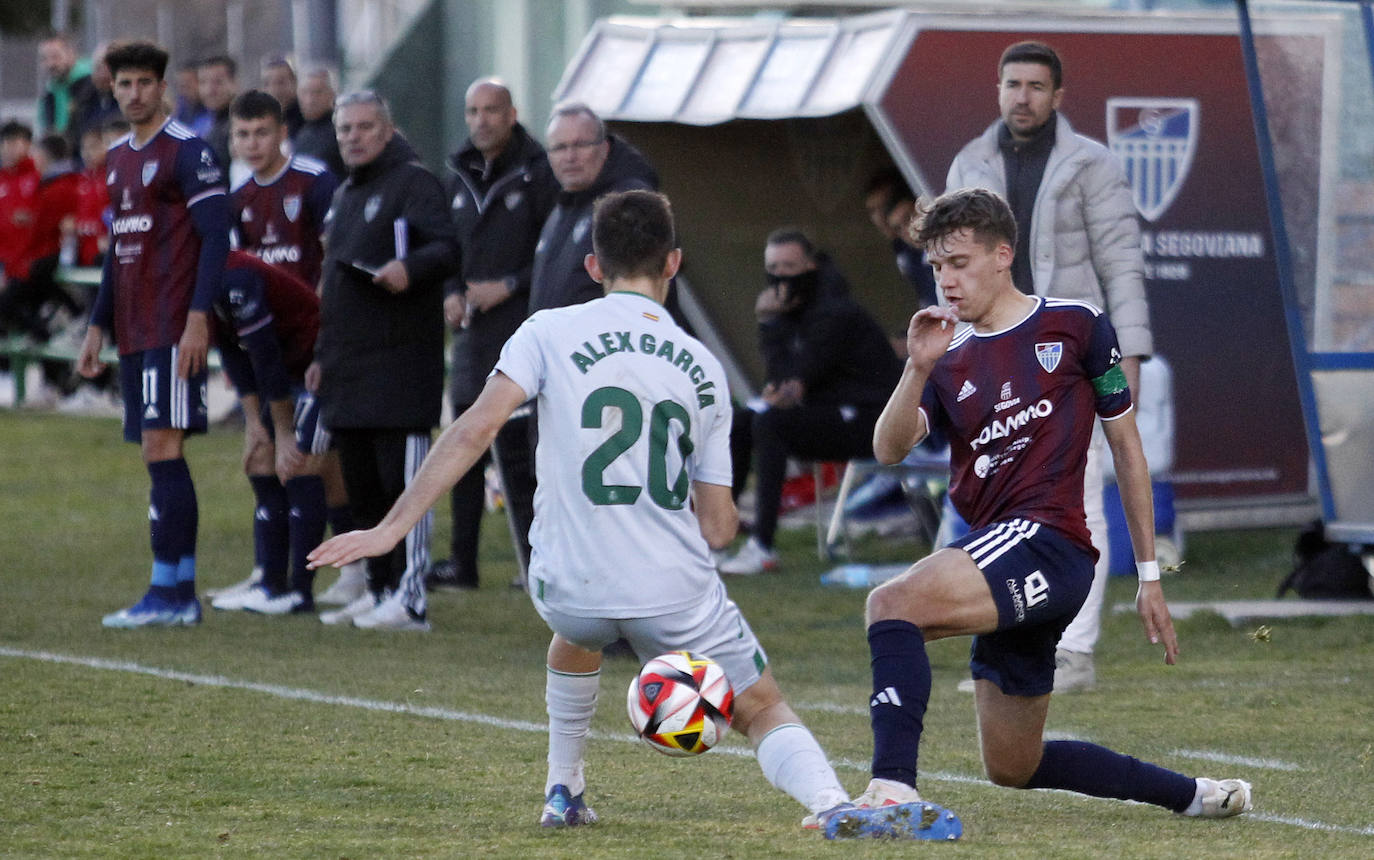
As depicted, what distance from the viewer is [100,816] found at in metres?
5.16

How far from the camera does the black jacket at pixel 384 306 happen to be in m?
8.78

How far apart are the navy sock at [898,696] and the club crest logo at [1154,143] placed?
7.06 m

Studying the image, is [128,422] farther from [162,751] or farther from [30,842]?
[30,842]

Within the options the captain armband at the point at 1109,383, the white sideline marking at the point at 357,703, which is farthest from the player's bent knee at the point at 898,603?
the white sideline marking at the point at 357,703

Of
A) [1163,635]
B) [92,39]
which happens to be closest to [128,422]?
[1163,635]

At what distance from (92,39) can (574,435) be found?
81.2 ft

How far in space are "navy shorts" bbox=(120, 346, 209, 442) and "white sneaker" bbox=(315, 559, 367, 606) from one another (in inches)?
51.6

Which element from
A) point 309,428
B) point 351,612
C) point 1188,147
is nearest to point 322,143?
point 309,428

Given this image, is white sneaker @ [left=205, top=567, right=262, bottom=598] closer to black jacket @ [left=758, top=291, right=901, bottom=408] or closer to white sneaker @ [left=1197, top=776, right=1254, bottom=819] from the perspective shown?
black jacket @ [left=758, top=291, right=901, bottom=408]

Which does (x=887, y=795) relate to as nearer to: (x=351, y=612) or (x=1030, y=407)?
(x=1030, y=407)

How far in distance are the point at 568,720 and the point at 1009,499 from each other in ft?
3.83

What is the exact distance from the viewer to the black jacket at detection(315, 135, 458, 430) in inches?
346

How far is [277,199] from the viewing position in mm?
9602

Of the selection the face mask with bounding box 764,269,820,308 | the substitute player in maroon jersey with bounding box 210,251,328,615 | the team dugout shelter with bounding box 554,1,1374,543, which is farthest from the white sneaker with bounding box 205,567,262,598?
the team dugout shelter with bounding box 554,1,1374,543
